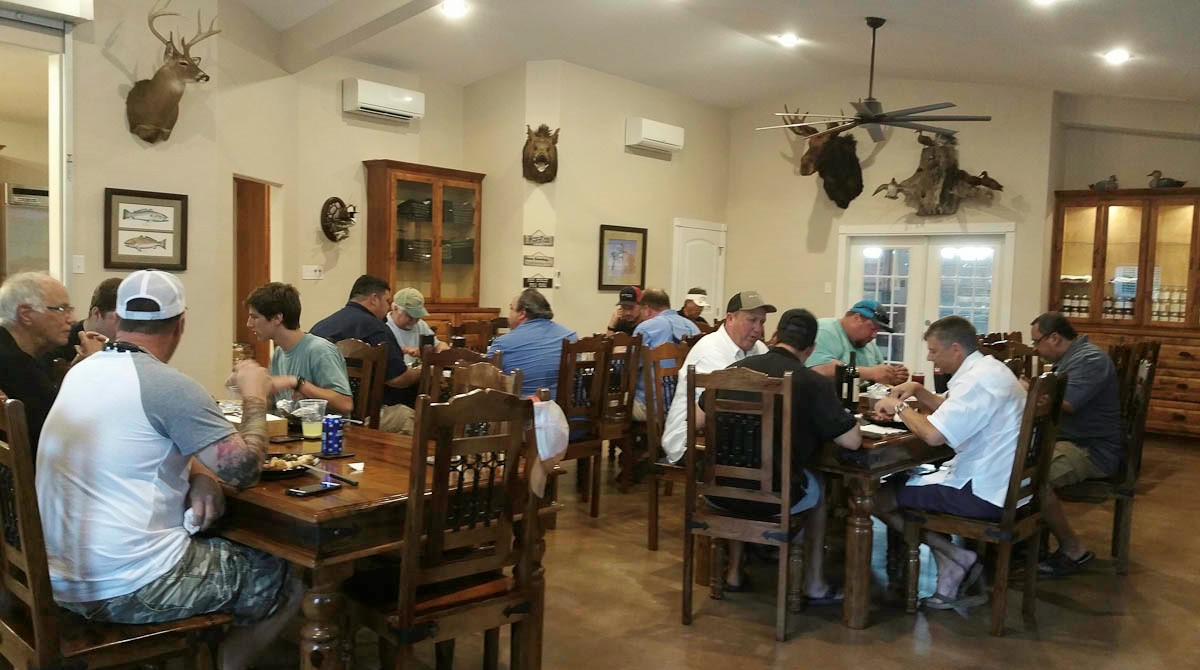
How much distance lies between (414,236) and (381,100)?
1202mm

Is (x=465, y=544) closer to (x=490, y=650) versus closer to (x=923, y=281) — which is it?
(x=490, y=650)

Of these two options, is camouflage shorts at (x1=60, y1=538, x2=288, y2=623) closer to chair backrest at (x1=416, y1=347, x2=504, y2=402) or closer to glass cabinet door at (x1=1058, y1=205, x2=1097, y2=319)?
chair backrest at (x1=416, y1=347, x2=504, y2=402)

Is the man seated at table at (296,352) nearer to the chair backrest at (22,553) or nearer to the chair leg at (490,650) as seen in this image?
the chair leg at (490,650)

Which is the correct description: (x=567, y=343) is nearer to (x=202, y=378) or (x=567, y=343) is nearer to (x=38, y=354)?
(x=38, y=354)

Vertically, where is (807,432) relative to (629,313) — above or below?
below

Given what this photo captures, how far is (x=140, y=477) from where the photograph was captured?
2086mm

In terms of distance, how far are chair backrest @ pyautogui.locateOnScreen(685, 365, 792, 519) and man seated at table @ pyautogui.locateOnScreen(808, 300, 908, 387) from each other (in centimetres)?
141

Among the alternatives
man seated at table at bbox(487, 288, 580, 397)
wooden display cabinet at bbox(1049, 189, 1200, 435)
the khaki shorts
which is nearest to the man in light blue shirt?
man seated at table at bbox(487, 288, 580, 397)

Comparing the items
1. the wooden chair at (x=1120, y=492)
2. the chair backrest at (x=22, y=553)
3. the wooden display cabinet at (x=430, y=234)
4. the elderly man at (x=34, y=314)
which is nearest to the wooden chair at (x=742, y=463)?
the wooden chair at (x=1120, y=492)

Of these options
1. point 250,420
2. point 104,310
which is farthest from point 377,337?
point 250,420

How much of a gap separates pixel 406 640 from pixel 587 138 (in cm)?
690

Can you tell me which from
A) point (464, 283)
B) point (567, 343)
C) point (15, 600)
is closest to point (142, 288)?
point (15, 600)

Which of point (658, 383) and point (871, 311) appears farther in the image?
point (871, 311)

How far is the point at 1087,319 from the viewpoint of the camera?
8.30 meters
